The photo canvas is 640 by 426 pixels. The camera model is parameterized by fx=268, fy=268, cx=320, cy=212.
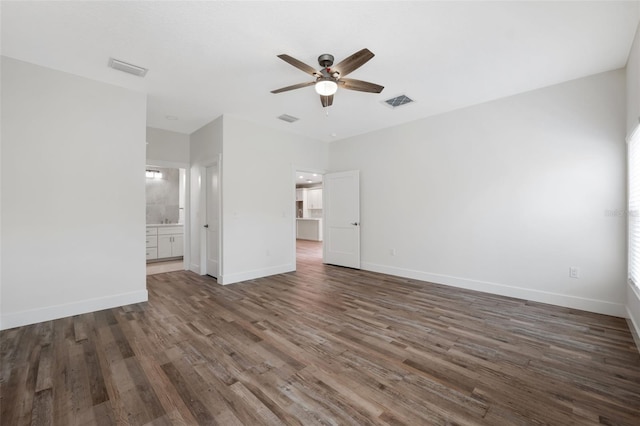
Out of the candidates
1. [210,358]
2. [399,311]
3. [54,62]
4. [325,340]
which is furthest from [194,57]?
[399,311]

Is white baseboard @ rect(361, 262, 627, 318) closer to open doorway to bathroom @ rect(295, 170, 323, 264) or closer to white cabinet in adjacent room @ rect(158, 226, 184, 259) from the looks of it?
white cabinet in adjacent room @ rect(158, 226, 184, 259)

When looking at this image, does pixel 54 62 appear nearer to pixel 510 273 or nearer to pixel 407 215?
pixel 407 215

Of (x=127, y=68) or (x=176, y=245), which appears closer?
(x=127, y=68)

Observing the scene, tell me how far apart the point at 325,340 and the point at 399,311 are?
1.21m

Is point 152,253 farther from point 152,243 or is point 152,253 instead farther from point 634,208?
point 634,208

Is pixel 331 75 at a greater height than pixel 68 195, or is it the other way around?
pixel 331 75

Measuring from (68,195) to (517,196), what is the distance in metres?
5.93

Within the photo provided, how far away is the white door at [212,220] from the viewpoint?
500 cm

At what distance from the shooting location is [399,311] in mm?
3393

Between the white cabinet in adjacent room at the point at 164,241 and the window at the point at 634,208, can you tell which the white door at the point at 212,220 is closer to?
the white cabinet in adjacent room at the point at 164,241

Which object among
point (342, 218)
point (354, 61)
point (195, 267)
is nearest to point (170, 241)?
point (195, 267)

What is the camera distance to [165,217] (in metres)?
7.55

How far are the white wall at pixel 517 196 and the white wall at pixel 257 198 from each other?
1.89 metres

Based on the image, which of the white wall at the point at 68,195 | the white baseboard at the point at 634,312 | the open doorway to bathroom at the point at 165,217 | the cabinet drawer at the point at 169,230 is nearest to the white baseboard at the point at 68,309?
the white wall at the point at 68,195
